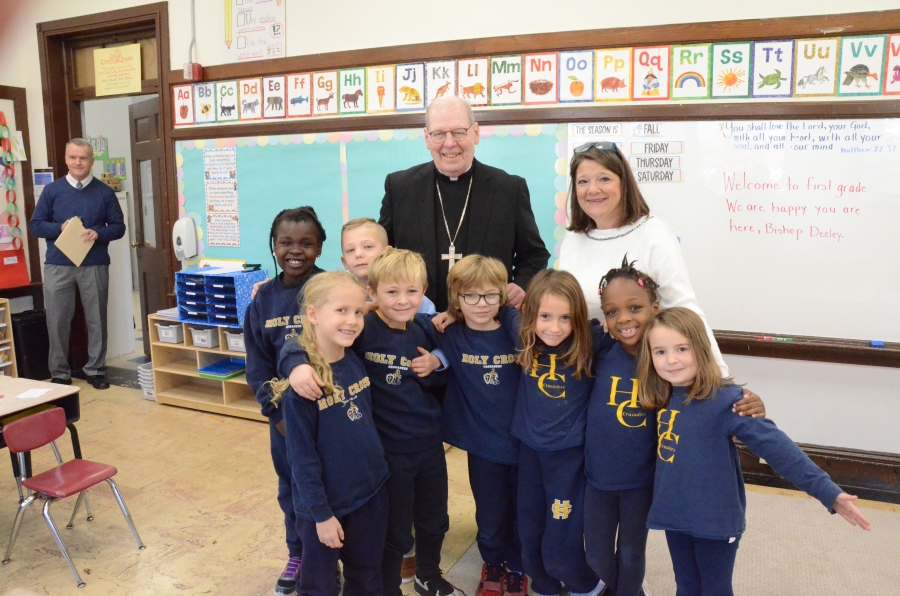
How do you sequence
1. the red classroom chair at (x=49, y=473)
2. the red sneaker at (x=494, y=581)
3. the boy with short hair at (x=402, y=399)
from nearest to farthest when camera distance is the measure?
the boy with short hair at (x=402, y=399), the red sneaker at (x=494, y=581), the red classroom chair at (x=49, y=473)

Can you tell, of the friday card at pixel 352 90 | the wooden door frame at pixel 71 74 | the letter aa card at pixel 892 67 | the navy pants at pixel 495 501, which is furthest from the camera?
the wooden door frame at pixel 71 74

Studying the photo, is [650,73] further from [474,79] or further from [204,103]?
[204,103]

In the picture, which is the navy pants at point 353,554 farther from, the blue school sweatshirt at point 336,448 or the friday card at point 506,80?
the friday card at point 506,80

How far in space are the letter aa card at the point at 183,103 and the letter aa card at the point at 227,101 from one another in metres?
0.22

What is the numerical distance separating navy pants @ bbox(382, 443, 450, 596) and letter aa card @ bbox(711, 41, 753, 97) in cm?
205

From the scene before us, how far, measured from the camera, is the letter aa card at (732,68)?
273cm

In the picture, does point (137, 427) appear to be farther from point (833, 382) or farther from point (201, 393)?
point (833, 382)

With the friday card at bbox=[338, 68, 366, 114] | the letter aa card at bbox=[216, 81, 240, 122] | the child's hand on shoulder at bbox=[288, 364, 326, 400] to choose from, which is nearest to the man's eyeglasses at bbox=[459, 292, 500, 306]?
the child's hand on shoulder at bbox=[288, 364, 326, 400]

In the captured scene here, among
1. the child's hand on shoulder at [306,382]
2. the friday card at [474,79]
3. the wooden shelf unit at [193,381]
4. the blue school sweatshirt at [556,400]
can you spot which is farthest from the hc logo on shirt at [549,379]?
the wooden shelf unit at [193,381]

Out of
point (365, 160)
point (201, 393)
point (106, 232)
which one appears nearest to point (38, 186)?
point (106, 232)

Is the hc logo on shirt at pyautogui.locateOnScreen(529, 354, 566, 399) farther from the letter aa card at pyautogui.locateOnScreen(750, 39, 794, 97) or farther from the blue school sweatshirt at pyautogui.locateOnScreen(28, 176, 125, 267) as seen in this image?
the blue school sweatshirt at pyautogui.locateOnScreen(28, 176, 125, 267)

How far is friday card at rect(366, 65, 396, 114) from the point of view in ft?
11.1

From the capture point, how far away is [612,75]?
2938mm

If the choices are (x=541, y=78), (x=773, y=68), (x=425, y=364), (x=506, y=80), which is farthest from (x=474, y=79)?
(x=425, y=364)
